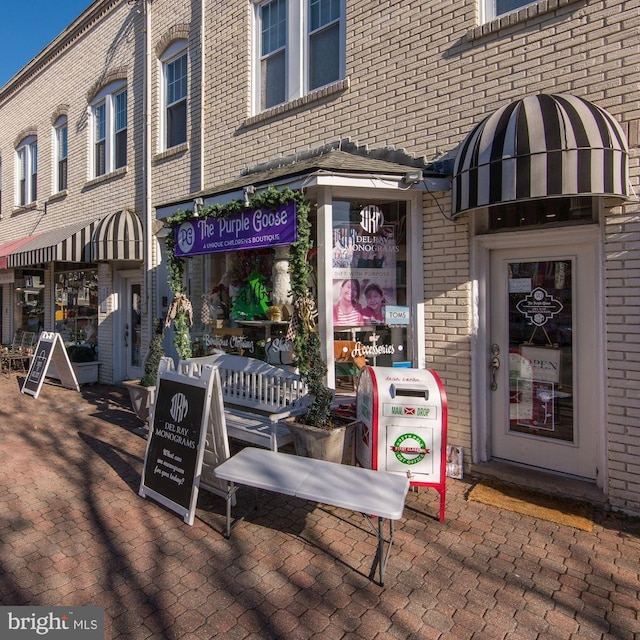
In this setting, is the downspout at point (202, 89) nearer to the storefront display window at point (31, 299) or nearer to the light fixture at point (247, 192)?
the light fixture at point (247, 192)

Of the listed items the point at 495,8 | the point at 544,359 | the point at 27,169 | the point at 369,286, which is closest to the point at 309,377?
the point at 369,286

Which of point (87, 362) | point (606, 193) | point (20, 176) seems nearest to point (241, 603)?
point (606, 193)

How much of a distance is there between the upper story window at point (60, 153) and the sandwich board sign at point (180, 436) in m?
9.47

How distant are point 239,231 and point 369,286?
1642 millimetres

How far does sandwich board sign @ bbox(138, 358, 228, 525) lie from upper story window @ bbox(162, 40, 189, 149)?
5.67m

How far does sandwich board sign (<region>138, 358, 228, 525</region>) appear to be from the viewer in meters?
3.86

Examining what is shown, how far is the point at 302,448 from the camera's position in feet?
14.1

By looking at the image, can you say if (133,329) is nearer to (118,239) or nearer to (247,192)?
(118,239)

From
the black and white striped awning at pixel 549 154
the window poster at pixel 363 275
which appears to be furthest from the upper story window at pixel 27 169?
the black and white striped awning at pixel 549 154

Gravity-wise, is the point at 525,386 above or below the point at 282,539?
above

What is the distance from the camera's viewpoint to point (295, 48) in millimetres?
6473

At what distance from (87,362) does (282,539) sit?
7669 mm

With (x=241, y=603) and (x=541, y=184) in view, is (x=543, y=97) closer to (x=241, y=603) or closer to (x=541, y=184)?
(x=541, y=184)

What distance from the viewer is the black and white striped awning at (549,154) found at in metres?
3.63
